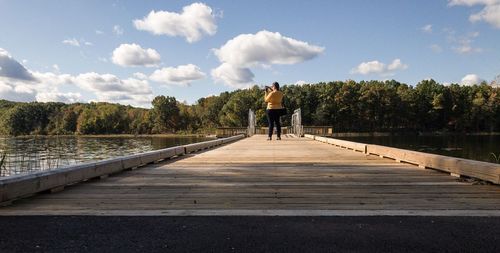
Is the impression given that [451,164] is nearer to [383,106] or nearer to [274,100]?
[274,100]

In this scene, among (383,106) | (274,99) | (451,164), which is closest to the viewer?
(451,164)

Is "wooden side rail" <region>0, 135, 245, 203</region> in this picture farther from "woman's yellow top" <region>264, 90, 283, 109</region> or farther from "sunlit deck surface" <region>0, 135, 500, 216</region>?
"woman's yellow top" <region>264, 90, 283, 109</region>

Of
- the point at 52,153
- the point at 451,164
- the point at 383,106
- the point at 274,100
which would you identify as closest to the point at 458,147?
the point at 274,100

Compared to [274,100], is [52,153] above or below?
below

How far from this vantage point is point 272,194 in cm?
393

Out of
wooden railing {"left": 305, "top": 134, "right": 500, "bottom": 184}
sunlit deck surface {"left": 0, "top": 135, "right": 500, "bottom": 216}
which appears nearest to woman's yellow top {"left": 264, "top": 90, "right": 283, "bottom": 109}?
wooden railing {"left": 305, "top": 134, "right": 500, "bottom": 184}

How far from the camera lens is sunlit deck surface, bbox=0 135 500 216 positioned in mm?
3289
